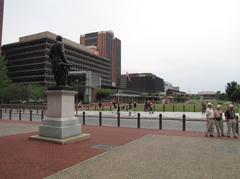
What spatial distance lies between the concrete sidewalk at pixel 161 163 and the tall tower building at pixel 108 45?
155 meters

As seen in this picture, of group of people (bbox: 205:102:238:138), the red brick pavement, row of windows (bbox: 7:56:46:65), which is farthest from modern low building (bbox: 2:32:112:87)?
the red brick pavement

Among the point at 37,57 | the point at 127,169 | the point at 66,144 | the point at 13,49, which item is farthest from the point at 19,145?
the point at 13,49

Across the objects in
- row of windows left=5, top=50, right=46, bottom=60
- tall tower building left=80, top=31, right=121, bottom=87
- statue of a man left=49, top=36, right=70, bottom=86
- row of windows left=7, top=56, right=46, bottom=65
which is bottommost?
statue of a man left=49, top=36, right=70, bottom=86

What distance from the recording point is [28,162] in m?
7.24

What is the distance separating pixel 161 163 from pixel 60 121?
17.2 ft

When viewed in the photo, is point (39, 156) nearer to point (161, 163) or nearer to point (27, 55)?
point (161, 163)

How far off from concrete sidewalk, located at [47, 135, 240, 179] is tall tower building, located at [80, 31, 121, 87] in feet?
507

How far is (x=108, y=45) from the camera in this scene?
170m

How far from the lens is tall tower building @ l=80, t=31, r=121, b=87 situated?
168 m

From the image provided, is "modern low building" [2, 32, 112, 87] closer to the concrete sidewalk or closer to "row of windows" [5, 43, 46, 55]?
"row of windows" [5, 43, 46, 55]

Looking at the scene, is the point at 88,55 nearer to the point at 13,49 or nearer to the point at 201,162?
the point at 13,49

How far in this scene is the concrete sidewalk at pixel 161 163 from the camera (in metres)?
6.20

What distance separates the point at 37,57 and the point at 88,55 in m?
30.7

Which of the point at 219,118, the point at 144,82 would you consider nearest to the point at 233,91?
the point at 219,118
